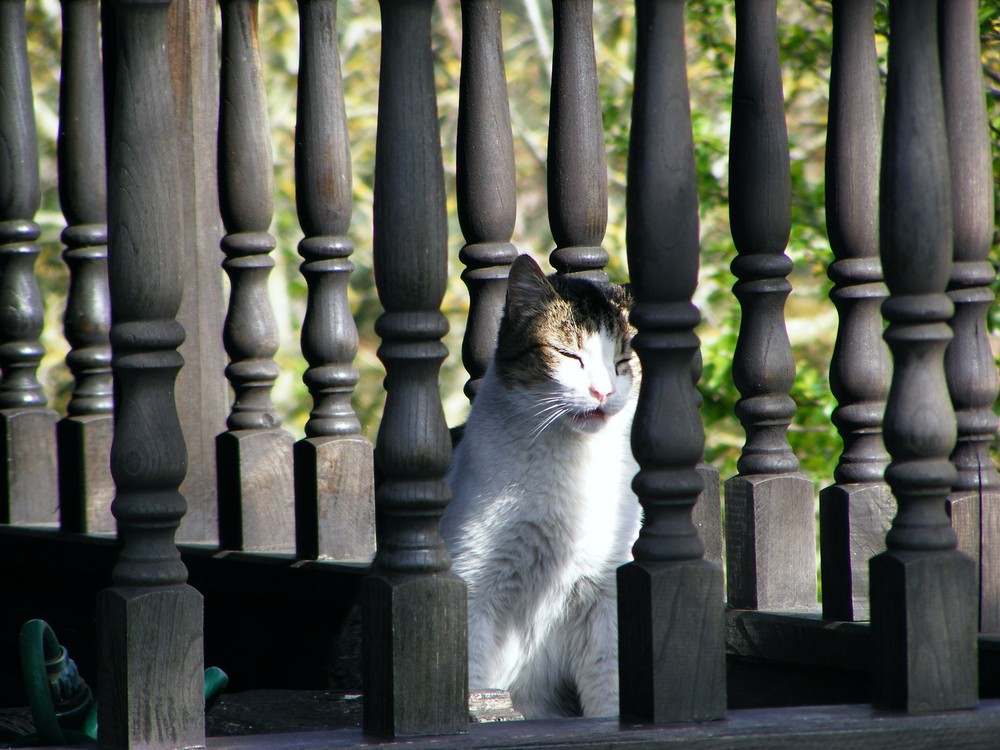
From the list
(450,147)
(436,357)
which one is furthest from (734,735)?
(450,147)

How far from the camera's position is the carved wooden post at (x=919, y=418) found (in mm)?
1326

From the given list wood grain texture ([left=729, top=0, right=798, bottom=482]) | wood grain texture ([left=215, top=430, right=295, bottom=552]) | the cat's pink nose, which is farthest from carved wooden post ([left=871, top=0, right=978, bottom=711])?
wood grain texture ([left=215, top=430, right=295, bottom=552])

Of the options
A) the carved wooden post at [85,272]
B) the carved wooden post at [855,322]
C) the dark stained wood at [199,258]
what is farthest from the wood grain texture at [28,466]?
the carved wooden post at [855,322]

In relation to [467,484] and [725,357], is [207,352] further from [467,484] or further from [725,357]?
[725,357]

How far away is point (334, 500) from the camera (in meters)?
2.19

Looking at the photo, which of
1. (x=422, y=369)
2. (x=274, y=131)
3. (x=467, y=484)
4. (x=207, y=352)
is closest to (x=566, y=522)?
(x=467, y=484)

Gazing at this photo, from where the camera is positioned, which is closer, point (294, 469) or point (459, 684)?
point (459, 684)

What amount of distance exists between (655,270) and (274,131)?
5.98m

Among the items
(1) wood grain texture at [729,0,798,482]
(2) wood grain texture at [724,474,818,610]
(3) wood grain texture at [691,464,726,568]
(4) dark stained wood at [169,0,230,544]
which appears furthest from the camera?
(4) dark stained wood at [169,0,230,544]

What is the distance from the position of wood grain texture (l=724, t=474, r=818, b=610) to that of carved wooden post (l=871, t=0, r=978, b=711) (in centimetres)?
51

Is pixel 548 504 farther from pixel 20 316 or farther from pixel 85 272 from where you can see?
pixel 20 316

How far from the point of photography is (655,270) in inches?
52.4

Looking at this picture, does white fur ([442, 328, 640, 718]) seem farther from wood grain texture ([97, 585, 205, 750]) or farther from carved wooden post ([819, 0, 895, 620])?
wood grain texture ([97, 585, 205, 750])

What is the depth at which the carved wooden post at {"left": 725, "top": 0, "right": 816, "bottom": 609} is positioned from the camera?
1.74 metres
